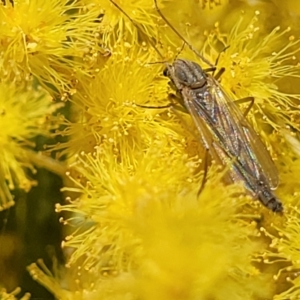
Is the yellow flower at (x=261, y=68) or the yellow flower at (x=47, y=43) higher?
the yellow flower at (x=47, y=43)

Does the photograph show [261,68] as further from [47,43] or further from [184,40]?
[47,43]

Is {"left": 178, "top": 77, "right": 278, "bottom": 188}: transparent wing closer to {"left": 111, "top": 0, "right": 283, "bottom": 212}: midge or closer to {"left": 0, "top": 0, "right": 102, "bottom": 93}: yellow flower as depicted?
{"left": 111, "top": 0, "right": 283, "bottom": 212}: midge

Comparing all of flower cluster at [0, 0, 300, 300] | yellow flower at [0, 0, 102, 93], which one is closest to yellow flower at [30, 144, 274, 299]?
flower cluster at [0, 0, 300, 300]

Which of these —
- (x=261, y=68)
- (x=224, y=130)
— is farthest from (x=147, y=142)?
(x=261, y=68)

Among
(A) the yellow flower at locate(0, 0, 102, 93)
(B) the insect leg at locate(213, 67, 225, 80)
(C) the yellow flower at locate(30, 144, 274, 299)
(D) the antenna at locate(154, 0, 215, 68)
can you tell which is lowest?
(C) the yellow flower at locate(30, 144, 274, 299)

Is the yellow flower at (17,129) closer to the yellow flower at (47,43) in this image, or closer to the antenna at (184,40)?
the yellow flower at (47,43)

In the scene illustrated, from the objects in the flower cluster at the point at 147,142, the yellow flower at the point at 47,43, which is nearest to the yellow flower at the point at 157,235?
the flower cluster at the point at 147,142
